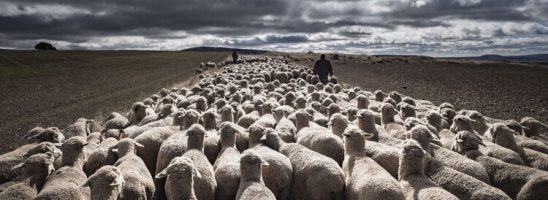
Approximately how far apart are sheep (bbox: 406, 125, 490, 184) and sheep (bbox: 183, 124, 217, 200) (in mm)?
3711

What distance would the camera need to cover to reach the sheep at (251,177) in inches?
230

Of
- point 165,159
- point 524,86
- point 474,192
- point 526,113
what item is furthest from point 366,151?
point 524,86

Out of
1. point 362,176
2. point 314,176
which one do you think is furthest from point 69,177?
point 362,176

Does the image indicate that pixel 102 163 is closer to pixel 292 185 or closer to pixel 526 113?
Result: pixel 292 185

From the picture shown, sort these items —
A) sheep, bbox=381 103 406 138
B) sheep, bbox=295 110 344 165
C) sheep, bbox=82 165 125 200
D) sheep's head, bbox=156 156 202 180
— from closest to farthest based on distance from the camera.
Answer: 1. sheep, bbox=82 165 125 200
2. sheep's head, bbox=156 156 202 180
3. sheep, bbox=295 110 344 165
4. sheep, bbox=381 103 406 138

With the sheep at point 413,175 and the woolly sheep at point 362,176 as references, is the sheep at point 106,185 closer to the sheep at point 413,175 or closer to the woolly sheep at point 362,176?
the woolly sheep at point 362,176

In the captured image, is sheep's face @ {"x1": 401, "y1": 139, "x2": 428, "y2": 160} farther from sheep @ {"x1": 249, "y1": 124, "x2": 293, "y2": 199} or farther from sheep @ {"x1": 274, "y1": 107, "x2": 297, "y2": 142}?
sheep @ {"x1": 274, "y1": 107, "x2": 297, "y2": 142}

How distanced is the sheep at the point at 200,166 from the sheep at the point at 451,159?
371cm

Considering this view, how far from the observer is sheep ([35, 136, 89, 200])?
18.2 ft

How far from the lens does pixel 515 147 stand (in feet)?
26.1

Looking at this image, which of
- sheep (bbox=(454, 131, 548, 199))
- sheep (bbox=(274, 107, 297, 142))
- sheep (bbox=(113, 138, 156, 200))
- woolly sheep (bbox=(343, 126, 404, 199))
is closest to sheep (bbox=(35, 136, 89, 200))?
sheep (bbox=(113, 138, 156, 200))

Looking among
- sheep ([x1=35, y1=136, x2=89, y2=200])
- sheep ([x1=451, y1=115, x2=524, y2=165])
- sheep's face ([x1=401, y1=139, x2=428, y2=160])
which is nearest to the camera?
sheep ([x1=35, y1=136, x2=89, y2=200])

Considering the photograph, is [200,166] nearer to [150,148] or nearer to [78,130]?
[150,148]

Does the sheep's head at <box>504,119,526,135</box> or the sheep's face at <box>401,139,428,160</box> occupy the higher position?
the sheep's face at <box>401,139,428,160</box>
